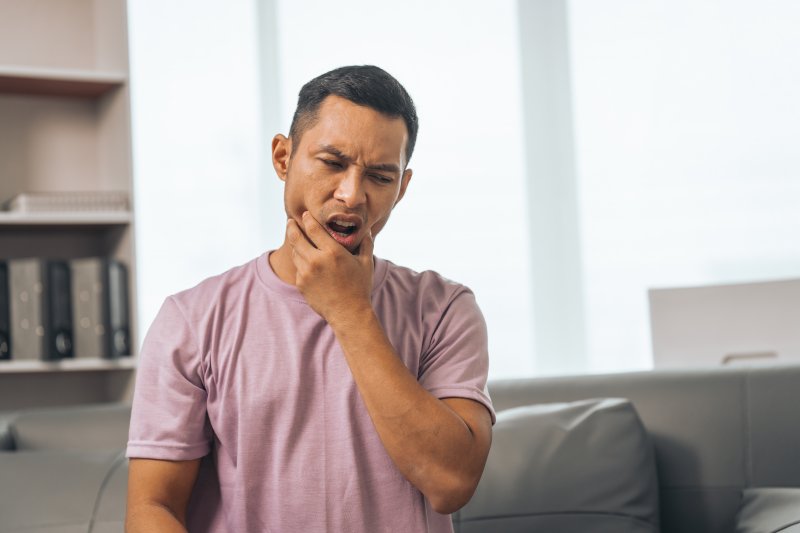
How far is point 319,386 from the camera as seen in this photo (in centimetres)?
133

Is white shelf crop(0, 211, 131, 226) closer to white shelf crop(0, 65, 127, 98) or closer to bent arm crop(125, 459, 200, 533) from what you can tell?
white shelf crop(0, 65, 127, 98)

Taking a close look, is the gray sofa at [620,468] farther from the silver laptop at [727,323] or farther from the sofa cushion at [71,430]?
the silver laptop at [727,323]

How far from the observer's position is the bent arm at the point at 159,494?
4.08ft

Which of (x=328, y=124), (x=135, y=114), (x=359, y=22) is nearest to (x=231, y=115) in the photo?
(x=135, y=114)

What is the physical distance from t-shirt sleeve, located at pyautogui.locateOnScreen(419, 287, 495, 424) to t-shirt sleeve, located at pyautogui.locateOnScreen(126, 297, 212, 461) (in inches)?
12.0

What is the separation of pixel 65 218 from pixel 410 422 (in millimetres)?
2095

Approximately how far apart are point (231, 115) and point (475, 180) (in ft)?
2.99

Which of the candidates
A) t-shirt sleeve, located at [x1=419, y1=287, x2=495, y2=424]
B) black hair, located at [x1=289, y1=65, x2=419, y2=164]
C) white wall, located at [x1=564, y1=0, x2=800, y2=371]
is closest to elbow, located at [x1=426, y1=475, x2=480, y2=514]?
t-shirt sleeve, located at [x1=419, y1=287, x2=495, y2=424]

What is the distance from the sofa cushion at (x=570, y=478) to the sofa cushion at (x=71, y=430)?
0.79 meters

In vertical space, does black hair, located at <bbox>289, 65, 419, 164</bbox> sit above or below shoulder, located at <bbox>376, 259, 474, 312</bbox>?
above

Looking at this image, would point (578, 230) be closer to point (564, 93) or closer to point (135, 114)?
point (564, 93)

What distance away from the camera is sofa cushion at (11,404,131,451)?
2152 millimetres

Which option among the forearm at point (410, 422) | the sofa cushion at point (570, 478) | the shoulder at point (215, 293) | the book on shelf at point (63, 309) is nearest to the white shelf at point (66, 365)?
the book on shelf at point (63, 309)

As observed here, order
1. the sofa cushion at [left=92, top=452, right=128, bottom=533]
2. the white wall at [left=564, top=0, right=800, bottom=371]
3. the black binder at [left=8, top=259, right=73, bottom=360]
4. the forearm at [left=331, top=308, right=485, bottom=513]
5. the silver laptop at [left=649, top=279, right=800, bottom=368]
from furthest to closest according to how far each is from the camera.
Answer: the white wall at [left=564, top=0, right=800, bottom=371] < the black binder at [left=8, top=259, right=73, bottom=360] < the silver laptop at [left=649, top=279, right=800, bottom=368] < the sofa cushion at [left=92, top=452, right=128, bottom=533] < the forearm at [left=331, top=308, right=485, bottom=513]
